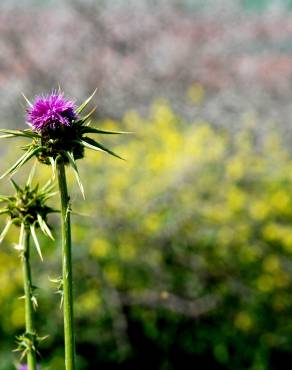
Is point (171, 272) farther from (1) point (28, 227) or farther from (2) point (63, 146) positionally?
(2) point (63, 146)

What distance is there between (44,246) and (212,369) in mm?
2281

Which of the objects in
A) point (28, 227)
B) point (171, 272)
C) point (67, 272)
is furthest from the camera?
point (171, 272)

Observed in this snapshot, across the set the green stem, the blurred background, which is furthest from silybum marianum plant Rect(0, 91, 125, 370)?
A: the blurred background

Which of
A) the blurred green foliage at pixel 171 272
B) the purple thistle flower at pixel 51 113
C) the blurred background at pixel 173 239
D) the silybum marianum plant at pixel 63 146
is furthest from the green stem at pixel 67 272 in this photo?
the blurred green foliage at pixel 171 272

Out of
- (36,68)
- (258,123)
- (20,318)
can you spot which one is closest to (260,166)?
(258,123)

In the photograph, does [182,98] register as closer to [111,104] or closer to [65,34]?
[111,104]

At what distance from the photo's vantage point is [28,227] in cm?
170

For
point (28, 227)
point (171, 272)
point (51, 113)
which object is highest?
point (171, 272)

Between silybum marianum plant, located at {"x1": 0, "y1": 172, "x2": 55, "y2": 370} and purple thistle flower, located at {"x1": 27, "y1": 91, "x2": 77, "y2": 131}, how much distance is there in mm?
123

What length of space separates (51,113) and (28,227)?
0.27 m

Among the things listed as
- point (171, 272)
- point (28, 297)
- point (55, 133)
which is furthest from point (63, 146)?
point (171, 272)

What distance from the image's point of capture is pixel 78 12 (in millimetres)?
13023

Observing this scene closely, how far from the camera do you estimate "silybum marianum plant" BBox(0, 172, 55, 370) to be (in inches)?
64.7

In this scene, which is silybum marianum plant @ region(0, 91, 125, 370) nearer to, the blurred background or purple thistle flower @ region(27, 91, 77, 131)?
purple thistle flower @ region(27, 91, 77, 131)
